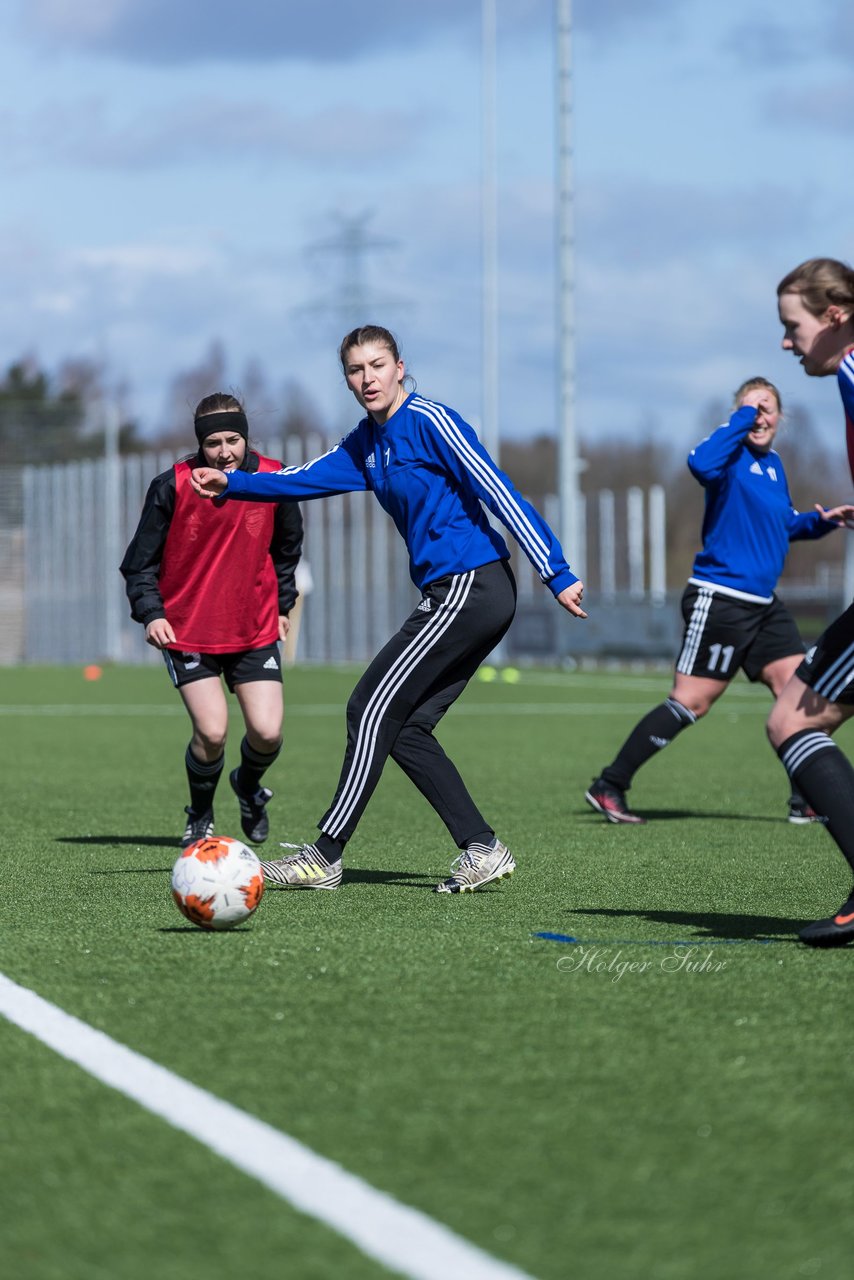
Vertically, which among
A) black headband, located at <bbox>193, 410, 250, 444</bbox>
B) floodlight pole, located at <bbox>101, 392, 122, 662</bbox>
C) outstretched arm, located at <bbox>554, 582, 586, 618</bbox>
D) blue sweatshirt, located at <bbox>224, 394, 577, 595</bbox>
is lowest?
floodlight pole, located at <bbox>101, 392, 122, 662</bbox>

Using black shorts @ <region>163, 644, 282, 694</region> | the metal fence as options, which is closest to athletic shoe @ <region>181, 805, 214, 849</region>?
black shorts @ <region>163, 644, 282, 694</region>

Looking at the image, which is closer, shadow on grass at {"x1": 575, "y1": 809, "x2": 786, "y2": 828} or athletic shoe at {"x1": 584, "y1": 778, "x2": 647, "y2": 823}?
athletic shoe at {"x1": 584, "y1": 778, "x2": 647, "y2": 823}

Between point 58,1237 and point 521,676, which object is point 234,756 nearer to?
point 58,1237

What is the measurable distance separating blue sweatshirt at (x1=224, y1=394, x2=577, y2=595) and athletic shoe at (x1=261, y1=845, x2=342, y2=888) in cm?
107

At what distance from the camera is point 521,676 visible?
30578 millimetres

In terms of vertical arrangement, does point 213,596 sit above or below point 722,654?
above

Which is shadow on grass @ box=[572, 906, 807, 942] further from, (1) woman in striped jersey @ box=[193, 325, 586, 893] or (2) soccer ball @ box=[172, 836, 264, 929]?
(2) soccer ball @ box=[172, 836, 264, 929]

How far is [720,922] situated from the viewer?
5984mm

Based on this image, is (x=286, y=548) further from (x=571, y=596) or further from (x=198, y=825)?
Answer: (x=571, y=596)

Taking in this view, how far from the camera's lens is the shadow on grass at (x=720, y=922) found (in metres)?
5.70

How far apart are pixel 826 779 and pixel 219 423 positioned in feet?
10.3

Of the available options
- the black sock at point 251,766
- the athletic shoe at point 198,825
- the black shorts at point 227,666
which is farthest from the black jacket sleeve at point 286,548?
the athletic shoe at point 198,825

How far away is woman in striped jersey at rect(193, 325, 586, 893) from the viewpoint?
656cm

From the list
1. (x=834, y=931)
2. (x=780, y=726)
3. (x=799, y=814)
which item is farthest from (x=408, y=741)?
(x=799, y=814)
